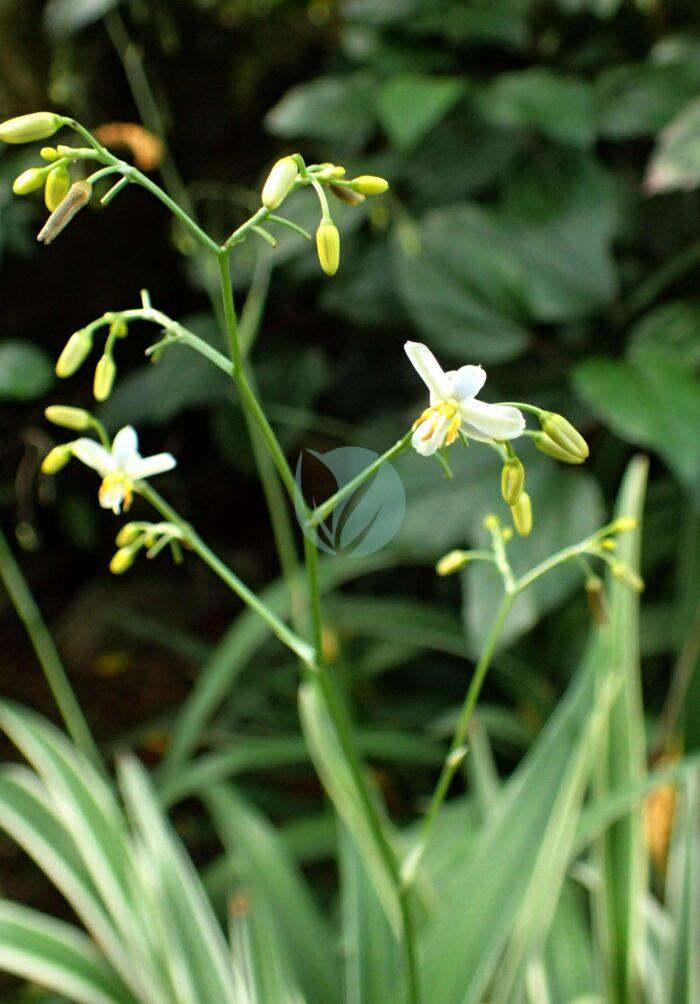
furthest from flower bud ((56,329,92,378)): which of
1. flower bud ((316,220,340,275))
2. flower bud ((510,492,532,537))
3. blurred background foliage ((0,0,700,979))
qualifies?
blurred background foliage ((0,0,700,979))

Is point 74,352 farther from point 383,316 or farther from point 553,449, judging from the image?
point 383,316

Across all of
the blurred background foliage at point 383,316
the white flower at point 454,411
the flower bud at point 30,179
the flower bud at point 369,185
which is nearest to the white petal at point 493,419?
the white flower at point 454,411

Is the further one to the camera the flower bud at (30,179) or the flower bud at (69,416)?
the flower bud at (69,416)

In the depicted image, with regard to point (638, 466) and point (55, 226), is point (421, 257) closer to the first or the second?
point (638, 466)

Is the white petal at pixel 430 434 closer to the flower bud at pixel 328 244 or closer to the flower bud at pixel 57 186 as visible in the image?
the flower bud at pixel 328 244

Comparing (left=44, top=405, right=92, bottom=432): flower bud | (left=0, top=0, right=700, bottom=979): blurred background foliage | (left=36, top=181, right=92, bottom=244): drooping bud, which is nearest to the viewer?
(left=36, top=181, right=92, bottom=244): drooping bud

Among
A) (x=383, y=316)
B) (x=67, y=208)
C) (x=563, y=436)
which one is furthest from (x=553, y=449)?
(x=383, y=316)

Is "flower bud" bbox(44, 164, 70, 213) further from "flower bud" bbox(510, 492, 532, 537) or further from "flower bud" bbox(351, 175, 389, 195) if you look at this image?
"flower bud" bbox(510, 492, 532, 537)
